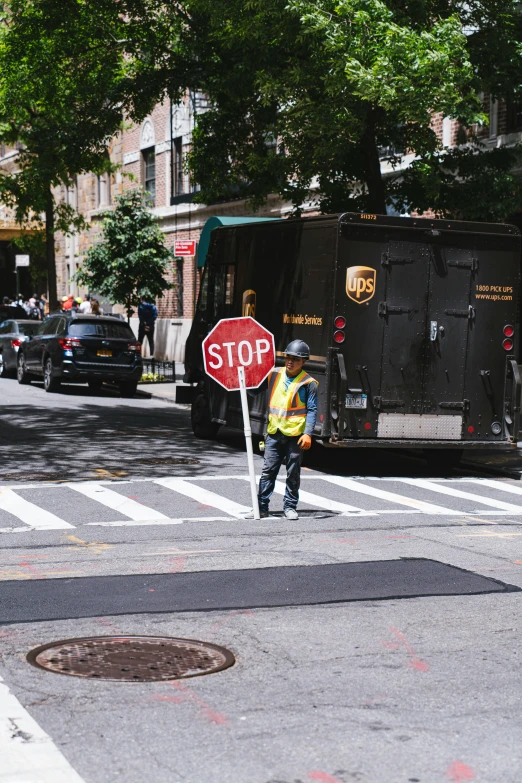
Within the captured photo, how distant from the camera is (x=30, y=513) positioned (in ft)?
38.6

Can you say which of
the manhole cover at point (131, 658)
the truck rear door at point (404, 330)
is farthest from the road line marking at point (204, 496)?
the manhole cover at point (131, 658)

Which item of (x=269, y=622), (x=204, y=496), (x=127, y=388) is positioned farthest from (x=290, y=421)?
(x=127, y=388)

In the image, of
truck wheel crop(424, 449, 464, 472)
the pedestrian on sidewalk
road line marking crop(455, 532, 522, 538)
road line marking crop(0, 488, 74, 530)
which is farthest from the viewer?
the pedestrian on sidewalk

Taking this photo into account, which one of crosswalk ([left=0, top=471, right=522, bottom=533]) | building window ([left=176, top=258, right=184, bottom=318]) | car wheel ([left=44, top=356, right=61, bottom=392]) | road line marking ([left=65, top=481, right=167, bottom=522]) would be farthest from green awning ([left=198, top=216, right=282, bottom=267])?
building window ([left=176, top=258, right=184, bottom=318])

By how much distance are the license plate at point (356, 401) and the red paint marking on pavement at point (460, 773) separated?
1002 centimetres

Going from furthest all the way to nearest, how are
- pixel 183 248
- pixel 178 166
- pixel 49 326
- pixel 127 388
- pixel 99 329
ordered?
pixel 178 166 → pixel 183 248 → pixel 49 326 → pixel 127 388 → pixel 99 329

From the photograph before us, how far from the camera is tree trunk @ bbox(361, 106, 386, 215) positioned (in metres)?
19.5

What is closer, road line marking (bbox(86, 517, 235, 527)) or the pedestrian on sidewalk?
road line marking (bbox(86, 517, 235, 527))

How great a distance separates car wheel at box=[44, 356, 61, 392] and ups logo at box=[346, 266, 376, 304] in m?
13.3

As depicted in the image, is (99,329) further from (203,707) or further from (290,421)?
(203,707)

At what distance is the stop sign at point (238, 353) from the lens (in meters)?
12.1

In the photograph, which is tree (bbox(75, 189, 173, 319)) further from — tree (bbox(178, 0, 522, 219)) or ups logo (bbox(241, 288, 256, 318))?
ups logo (bbox(241, 288, 256, 318))

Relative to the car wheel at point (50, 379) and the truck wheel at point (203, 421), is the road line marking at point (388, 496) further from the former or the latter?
the car wheel at point (50, 379)

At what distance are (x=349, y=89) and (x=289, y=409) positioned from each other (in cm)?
705
